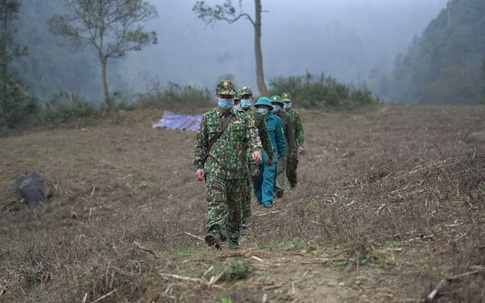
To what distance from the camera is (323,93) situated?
26.7 metres

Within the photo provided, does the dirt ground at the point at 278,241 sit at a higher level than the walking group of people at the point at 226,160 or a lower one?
lower

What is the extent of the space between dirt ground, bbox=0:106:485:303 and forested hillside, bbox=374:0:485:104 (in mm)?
32869

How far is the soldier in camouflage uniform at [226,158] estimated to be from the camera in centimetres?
542

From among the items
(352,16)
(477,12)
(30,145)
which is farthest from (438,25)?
(352,16)

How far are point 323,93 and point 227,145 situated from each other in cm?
2179

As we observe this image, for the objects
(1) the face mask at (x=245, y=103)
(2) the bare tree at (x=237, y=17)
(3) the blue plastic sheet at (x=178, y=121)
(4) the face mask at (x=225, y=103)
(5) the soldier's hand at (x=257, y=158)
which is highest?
(2) the bare tree at (x=237, y=17)

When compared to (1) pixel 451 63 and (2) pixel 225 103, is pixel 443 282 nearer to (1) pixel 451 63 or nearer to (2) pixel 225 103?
(2) pixel 225 103

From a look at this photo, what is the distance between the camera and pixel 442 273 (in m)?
3.66

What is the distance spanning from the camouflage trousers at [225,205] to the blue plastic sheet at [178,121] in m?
15.9

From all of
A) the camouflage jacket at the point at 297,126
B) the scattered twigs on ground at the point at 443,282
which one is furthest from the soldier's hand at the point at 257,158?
the camouflage jacket at the point at 297,126

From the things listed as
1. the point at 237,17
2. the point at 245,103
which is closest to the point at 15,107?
the point at 237,17

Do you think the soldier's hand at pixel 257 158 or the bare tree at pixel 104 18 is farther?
the bare tree at pixel 104 18

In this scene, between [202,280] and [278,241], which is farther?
[278,241]

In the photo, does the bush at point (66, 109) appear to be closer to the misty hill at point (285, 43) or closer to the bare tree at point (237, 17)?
the bare tree at point (237, 17)
